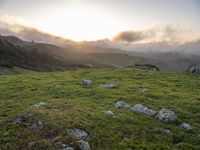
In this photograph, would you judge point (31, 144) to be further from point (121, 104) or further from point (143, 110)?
point (121, 104)

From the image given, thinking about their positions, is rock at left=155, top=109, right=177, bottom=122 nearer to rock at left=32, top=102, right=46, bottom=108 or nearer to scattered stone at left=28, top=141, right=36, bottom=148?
rock at left=32, top=102, right=46, bottom=108

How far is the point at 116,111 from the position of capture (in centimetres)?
2816

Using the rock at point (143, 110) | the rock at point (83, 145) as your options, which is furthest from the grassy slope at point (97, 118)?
the rock at point (143, 110)

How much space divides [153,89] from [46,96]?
1362 cm

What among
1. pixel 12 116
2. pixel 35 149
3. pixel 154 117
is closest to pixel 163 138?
pixel 154 117

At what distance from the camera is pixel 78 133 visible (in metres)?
22.5

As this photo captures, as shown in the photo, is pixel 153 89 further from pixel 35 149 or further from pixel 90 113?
pixel 35 149

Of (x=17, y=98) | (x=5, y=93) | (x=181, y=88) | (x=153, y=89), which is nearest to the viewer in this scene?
(x=17, y=98)

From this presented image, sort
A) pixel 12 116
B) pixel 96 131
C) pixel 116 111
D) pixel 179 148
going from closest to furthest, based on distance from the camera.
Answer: pixel 179 148 → pixel 96 131 → pixel 12 116 → pixel 116 111

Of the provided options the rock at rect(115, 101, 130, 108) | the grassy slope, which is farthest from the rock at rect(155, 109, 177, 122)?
the rock at rect(115, 101, 130, 108)

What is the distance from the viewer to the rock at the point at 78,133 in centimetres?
2189

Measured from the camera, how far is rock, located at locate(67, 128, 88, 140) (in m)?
21.9

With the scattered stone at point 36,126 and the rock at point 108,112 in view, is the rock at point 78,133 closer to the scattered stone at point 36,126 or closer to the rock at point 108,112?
the scattered stone at point 36,126

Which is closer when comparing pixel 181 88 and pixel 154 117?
pixel 154 117
